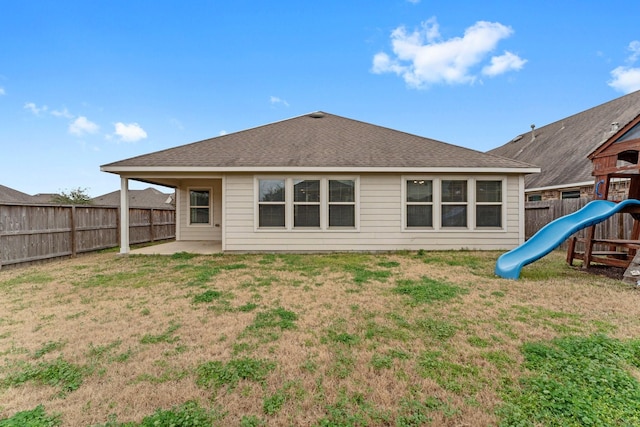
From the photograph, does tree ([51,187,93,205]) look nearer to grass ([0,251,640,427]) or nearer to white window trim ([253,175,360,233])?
white window trim ([253,175,360,233])

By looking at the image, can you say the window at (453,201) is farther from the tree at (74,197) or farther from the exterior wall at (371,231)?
the tree at (74,197)

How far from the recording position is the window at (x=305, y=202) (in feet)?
27.5

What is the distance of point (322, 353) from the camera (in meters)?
2.65

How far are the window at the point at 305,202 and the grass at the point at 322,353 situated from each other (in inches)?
134

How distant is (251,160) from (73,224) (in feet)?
17.3

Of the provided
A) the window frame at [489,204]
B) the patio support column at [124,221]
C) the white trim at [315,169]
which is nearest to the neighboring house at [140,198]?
the patio support column at [124,221]

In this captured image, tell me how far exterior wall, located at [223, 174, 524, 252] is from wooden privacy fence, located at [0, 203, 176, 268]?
4202mm

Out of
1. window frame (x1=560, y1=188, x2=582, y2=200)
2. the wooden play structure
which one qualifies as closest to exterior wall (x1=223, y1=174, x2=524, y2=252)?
the wooden play structure

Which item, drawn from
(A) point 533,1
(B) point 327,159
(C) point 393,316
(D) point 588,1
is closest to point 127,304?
(C) point 393,316

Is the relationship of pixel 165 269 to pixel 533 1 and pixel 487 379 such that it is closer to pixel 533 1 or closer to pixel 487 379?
pixel 487 379

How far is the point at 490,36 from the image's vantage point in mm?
13898

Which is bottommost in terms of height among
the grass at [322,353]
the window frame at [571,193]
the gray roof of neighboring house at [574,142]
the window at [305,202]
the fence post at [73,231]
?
the grass at [322,353]

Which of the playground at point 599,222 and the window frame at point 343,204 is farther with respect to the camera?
the window frame at point 343,204

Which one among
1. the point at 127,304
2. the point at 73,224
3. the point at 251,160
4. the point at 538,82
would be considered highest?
the point at 538,82
